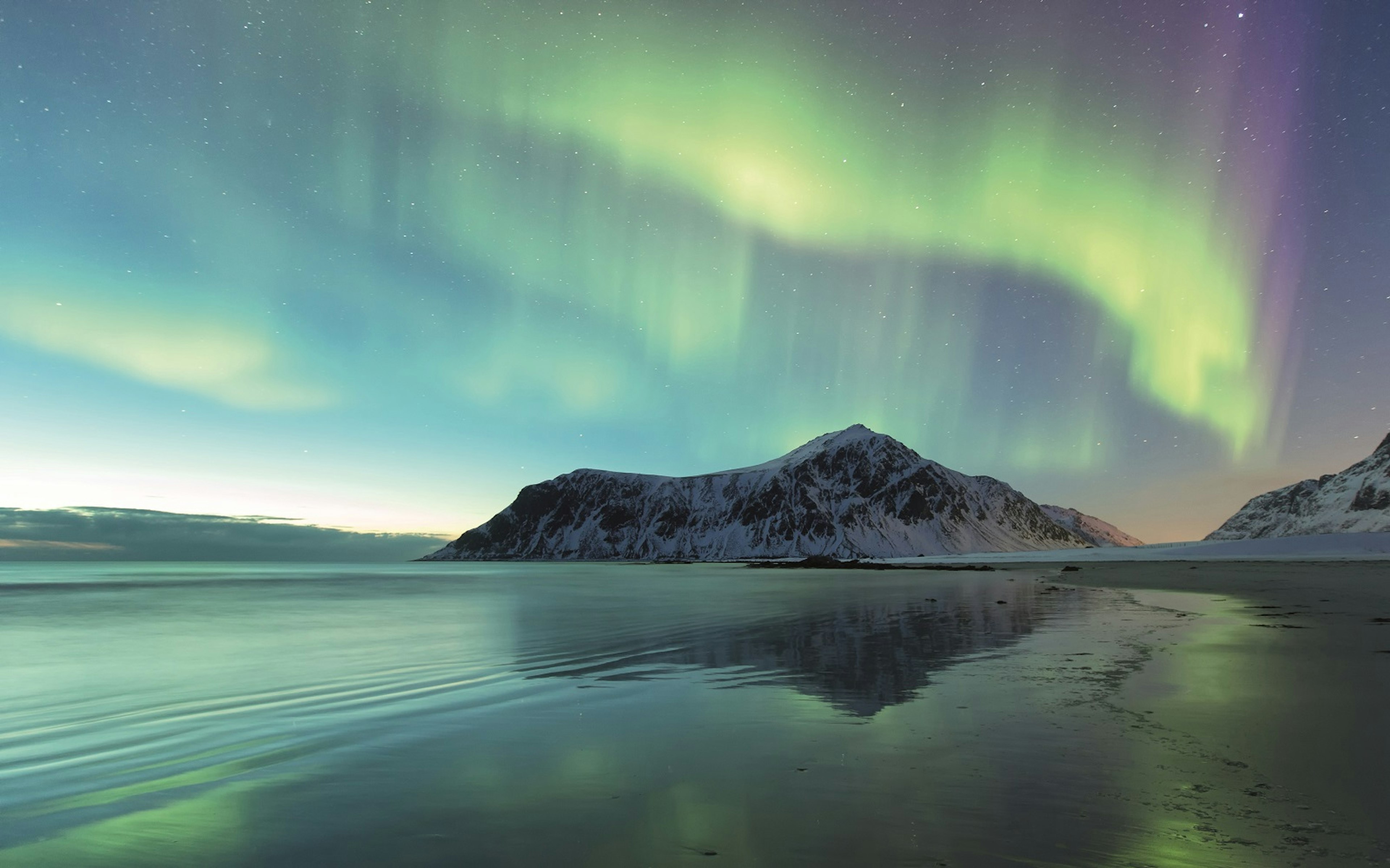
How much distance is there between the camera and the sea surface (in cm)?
670

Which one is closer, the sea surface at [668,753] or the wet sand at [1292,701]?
the sea surface at [668,753]

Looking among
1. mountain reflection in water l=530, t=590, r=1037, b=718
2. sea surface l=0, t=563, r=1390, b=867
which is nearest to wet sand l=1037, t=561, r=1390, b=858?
sea surface l=0, t=563, r=1390, b=867

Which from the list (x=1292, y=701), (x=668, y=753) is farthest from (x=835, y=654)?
(x=668, y=753)

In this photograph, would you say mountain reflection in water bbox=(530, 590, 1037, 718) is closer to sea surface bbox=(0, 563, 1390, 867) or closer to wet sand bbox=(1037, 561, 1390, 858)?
sea surface bbox=(0, 563, 1390, 867)

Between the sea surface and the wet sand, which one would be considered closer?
the sea surface

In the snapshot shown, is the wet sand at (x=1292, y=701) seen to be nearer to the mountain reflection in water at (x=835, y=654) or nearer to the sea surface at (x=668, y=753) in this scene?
the sea surface at (x=668, y=753)

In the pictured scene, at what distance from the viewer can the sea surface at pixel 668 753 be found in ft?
22.0

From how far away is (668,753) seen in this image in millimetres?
10172

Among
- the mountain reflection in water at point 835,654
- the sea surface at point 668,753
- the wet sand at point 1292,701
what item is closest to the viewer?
the sea surface at point 668,753

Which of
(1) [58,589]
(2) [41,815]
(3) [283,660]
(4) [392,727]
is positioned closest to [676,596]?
(3) [283,660]

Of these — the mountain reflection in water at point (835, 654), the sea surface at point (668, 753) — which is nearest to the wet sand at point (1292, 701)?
Result: the sea surface at point (668, 753)

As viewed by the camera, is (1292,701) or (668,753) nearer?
(668,753)

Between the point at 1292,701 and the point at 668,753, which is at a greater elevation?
the point at 1292,701

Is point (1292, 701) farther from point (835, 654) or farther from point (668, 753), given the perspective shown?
point (668, 753)
